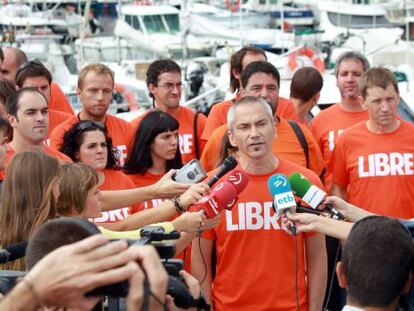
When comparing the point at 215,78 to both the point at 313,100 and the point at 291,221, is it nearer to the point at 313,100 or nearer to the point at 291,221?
the point at 313,100

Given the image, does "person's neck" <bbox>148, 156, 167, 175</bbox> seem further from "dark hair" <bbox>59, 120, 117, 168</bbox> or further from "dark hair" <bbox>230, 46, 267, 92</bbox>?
"dark hair" <bbox>230, 46, 267, 92</bbox>

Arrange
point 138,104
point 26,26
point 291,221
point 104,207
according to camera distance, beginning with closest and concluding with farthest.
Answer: point 291,221
point 104,207
point 138,104
point 26,26

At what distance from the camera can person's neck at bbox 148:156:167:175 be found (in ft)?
26.3

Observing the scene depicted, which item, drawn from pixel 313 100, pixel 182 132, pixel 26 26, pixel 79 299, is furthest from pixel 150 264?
pixel 26 26

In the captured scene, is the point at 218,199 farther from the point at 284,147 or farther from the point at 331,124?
the point at 331,124

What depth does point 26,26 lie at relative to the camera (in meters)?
38.0

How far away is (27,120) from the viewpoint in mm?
7719

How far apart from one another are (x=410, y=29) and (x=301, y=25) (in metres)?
6.07

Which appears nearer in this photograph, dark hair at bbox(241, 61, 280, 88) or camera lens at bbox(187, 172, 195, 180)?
camera lens at bbox(187, 172, 195, 180)

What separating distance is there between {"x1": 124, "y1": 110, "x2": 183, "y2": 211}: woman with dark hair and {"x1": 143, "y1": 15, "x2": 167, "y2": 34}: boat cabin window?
3006 cm

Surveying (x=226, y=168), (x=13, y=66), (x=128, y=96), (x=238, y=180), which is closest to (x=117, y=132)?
(x=13, y=66)

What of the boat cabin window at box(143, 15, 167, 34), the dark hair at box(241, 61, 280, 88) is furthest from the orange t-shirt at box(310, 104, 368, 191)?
the boat cabin window at box(143, 15, 167, 34)

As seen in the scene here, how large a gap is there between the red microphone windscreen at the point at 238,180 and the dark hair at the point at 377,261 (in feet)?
6.22

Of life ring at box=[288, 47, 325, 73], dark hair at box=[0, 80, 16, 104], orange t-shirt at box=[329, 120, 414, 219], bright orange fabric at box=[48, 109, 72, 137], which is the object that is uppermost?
dark hair at box=[0, 80, 16, 104]
